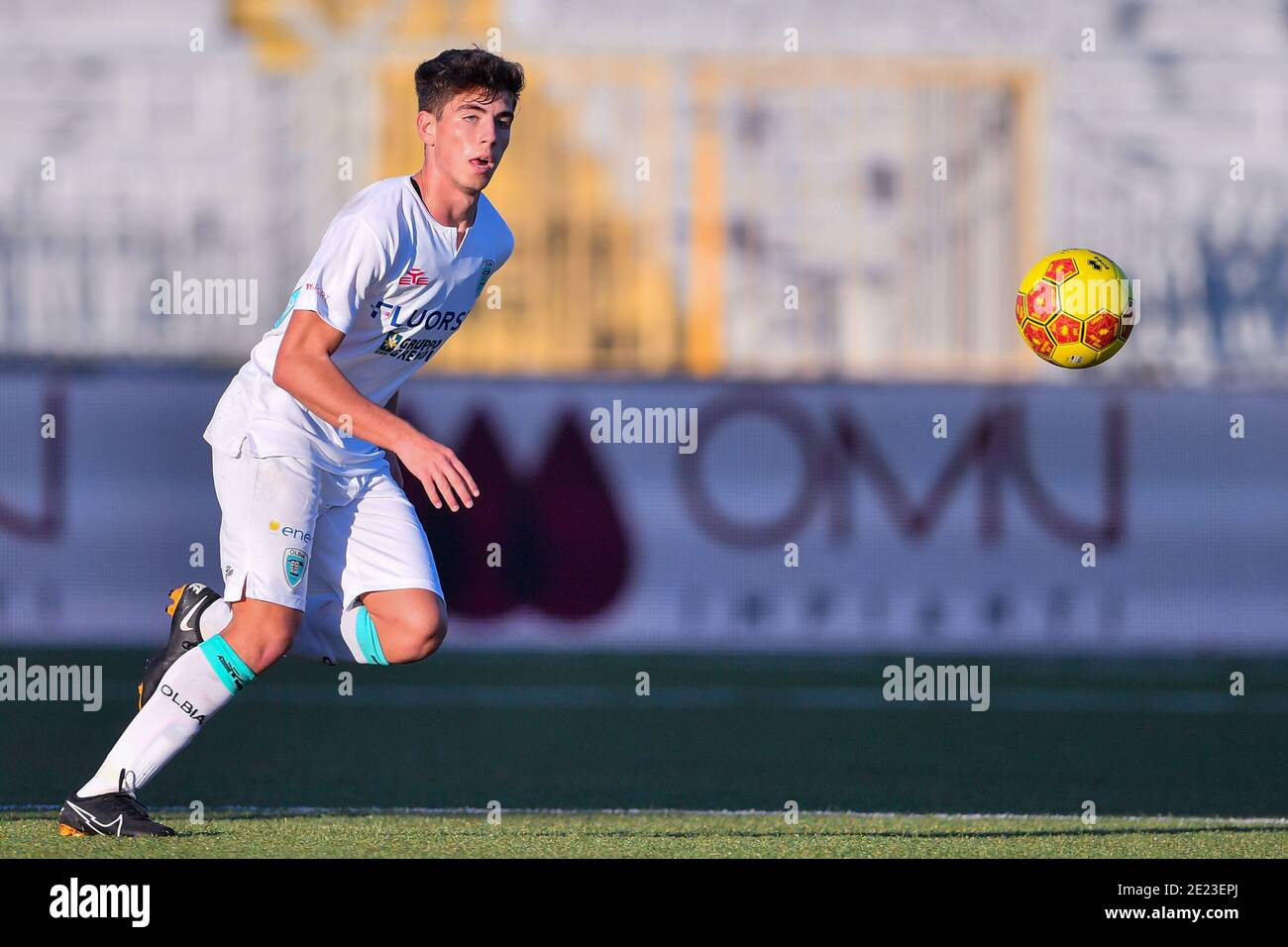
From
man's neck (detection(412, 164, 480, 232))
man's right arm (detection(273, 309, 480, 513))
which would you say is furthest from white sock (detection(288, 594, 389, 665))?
man's neck (detection(412, 164, 480, 232))

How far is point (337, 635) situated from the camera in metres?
6.05

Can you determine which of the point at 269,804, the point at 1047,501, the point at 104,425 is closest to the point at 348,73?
the point at 104,425

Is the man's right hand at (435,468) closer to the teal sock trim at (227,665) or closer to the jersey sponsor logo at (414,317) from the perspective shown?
the jersey sponsor logo at (414,317)

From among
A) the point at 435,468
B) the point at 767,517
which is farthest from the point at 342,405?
the point at 767,517

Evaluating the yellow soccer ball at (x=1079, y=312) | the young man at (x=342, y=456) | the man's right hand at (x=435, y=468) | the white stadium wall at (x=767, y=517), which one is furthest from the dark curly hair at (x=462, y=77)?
the white stadium wall at (x=767, y=517)

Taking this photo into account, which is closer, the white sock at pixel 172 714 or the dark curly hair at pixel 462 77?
the white sock at pixel 172 714

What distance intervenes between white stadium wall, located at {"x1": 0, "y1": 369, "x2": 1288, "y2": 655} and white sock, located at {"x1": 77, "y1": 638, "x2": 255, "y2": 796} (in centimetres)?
514

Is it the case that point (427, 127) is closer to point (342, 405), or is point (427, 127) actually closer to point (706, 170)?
point (342, 405)

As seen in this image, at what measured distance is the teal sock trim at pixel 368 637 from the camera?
236 inches

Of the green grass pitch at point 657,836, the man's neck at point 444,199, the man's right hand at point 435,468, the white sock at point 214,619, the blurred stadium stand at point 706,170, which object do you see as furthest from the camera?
the blurred stadium stand at point 706,170

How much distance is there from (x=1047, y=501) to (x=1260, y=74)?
18.3 ft
